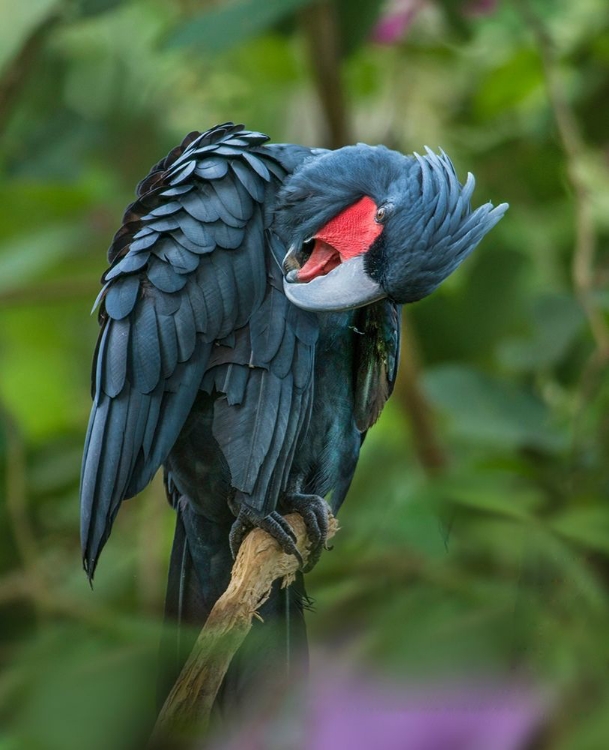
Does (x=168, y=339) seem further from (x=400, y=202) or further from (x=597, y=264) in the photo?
(x=597, y=264)

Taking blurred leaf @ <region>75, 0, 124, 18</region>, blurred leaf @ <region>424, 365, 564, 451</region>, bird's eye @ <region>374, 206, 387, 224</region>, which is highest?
blurred leaf @ <region>75, 0, 124, 18</region>

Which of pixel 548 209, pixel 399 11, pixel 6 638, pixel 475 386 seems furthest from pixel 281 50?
pixel 6 638

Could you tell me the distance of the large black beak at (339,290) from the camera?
46 cm

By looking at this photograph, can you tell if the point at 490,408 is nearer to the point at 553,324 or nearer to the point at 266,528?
the point at 553,324

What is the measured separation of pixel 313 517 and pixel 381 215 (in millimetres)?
167

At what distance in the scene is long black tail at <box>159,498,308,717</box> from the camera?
48cm

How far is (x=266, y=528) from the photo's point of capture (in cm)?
53

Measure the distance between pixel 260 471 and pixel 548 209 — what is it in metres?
1.23

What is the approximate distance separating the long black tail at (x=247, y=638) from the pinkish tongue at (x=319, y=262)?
16 cm

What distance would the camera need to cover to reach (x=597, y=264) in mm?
1530

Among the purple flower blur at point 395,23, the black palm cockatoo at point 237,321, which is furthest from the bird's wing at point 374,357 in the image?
the purple flower blur at point 395,23

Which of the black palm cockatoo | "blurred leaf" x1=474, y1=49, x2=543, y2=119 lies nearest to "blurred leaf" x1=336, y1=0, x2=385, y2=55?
"blurred leaf" x1=474, y1=49, x2=543, y2=119

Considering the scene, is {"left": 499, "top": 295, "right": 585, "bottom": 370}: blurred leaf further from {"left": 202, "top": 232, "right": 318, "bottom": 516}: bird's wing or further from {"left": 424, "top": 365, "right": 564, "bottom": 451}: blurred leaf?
{"left": 202, "top": 232, "right": 318, "bottom": 516}: bird's wing

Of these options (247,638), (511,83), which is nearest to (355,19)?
(511,83)
